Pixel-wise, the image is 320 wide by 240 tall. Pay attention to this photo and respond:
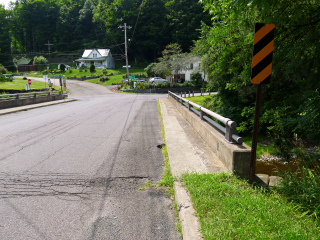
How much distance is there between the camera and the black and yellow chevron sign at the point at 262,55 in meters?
3.65

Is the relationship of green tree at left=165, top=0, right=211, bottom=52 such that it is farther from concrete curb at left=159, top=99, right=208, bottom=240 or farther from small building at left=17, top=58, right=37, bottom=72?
concrete curb at left=159, top=99, right=208, bottom=240

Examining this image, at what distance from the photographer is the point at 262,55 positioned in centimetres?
370

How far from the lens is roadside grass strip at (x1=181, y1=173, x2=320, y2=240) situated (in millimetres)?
2688

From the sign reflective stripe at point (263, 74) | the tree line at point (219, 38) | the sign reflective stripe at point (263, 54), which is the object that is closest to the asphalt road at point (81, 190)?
the sign reflective stripe at point (263, 74)

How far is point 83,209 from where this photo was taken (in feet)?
11.6

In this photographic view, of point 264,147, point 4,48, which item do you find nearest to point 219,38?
point 264,147

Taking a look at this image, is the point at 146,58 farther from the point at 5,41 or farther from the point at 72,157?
the point at 72,157

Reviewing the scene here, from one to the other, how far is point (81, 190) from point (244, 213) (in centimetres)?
271

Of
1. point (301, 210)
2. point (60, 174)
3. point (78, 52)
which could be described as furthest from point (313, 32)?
point (78, 52)

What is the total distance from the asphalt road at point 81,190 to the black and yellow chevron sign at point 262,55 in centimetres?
248

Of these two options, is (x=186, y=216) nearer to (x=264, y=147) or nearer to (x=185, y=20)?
(x=264, y=147)

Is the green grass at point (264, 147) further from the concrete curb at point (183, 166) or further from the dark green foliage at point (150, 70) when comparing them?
the dark green foliage at point (150, 70)

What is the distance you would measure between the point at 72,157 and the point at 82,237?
3.32 meters

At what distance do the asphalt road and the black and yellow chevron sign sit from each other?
248cm
